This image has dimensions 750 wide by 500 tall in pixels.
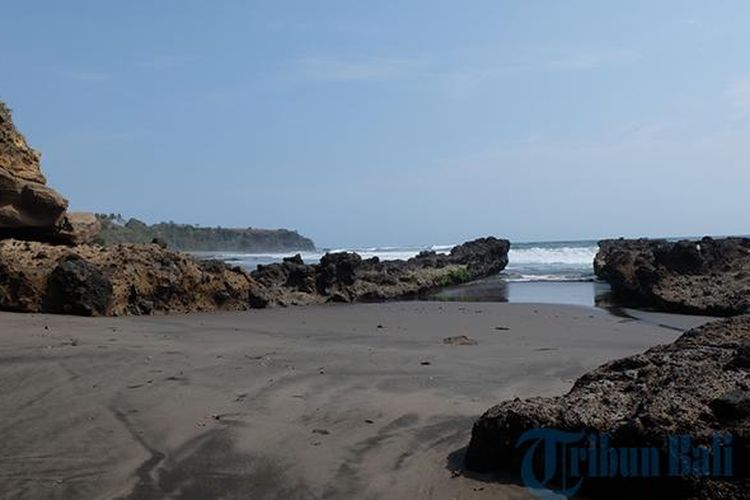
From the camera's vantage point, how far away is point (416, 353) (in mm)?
7551

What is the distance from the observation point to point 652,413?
3254 millimetres

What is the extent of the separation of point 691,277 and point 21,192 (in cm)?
1470

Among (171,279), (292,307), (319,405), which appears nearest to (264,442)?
(319,405)

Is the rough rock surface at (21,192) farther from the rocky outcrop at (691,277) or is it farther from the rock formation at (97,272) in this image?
the rocky outcrop at (691,277)

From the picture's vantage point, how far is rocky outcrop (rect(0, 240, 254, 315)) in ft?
34.7

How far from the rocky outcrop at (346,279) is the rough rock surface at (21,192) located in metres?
4.69

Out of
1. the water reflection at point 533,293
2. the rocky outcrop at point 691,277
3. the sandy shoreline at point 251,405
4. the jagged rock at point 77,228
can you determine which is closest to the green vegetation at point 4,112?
the jagged rock at point 77,228

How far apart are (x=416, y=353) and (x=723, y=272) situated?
1237 centimetres

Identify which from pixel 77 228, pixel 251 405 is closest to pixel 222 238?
pixel 77 228

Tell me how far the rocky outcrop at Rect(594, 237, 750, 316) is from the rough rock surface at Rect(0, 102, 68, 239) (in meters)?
12.5

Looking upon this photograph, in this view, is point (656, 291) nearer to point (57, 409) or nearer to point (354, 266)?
point (354, 266)

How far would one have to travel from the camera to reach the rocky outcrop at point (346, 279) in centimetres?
1673

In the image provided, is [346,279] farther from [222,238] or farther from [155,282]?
[222,238]

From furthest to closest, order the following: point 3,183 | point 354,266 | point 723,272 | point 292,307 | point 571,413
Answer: point 354,266, point 723,272, point 292,307, point 3,183, point 571,413
